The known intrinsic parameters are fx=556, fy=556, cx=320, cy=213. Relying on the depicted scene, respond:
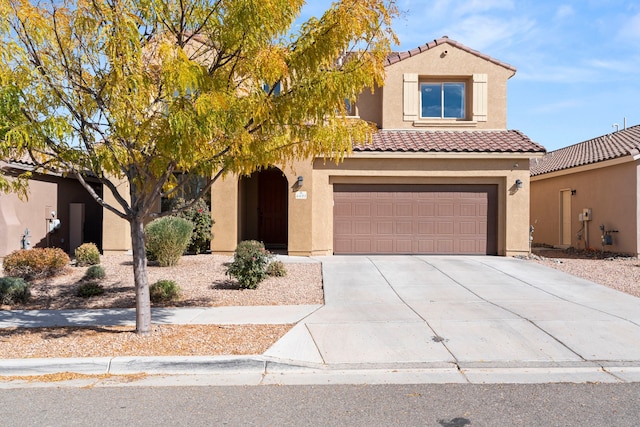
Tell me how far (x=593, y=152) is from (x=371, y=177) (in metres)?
9.65

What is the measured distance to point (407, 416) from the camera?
17.2 ft

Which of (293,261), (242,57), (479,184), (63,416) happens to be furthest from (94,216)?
(63,416)

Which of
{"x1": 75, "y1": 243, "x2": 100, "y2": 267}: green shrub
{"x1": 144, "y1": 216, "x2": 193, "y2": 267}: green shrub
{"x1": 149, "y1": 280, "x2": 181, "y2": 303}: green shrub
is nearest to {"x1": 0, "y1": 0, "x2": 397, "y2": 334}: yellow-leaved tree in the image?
{"x1": 149, "y1": 280, "x2": 181, "y2": 303}: green shrub

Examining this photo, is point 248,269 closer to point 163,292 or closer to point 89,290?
point 163,292

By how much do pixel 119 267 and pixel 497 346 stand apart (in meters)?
10.2

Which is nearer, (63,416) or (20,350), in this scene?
(63,416)

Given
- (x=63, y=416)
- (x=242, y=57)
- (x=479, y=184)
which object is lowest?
(x=63, y=416)

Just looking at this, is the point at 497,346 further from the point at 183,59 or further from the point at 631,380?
the point at 183,59

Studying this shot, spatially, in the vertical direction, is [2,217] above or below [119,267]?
above

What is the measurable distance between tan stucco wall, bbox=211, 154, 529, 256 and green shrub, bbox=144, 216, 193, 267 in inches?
98.2

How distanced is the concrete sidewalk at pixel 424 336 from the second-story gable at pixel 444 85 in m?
7.33

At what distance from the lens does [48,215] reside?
18.0 metres

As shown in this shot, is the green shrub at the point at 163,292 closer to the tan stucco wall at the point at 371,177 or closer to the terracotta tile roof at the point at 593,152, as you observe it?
the tan stucco wall at the point at 371,177

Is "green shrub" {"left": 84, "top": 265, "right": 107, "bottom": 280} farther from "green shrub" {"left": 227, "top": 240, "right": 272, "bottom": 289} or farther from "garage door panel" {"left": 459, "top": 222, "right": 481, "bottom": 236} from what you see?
"garage door panel" {"left": 459, "top": 222, "right": 481, "bottom": 236}
